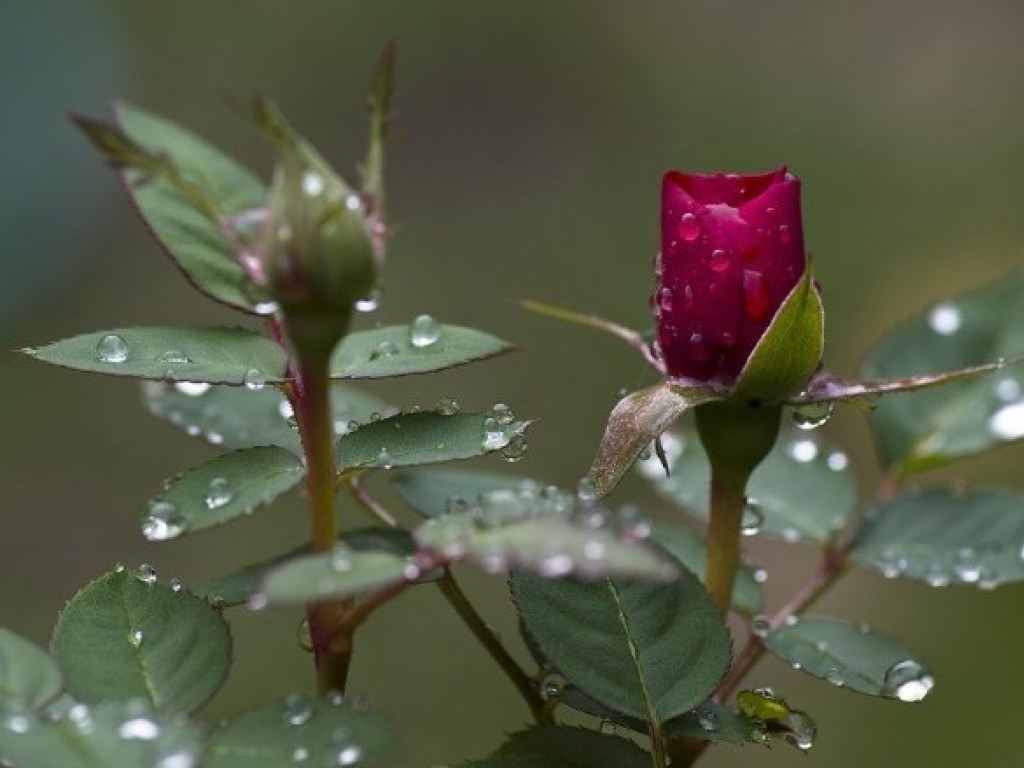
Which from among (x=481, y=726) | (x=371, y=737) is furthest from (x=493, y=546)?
(x=481, y=726)

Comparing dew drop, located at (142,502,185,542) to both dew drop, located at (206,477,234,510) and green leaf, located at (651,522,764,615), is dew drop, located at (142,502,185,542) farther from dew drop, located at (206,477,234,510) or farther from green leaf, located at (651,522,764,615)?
green leaf, located at (651,522,764,615)

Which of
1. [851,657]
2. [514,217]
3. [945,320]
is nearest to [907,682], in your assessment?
[851,657]

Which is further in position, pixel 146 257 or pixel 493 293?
pixel 146 257

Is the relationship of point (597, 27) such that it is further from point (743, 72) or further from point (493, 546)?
point (493, 546)

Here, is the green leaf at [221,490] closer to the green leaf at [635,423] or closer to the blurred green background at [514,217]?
the green leaf at [635,423]

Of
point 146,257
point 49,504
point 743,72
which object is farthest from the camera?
point 743,72

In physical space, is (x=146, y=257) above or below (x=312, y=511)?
below

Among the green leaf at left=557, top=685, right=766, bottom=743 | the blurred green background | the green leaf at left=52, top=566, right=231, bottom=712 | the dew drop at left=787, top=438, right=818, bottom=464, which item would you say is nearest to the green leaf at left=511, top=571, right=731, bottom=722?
the green leaf at left=557, top=685, right=766, bottom=743

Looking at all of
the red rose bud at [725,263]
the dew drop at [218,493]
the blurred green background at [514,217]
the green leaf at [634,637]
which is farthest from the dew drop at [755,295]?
the blurred green background at [514,217]
